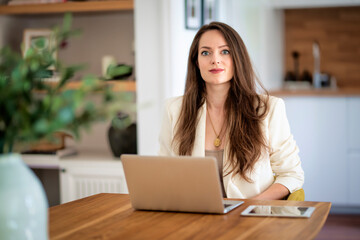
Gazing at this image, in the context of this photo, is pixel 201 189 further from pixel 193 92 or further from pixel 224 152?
pixel 193 92

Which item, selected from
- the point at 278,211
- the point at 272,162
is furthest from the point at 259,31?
the point at 278,211

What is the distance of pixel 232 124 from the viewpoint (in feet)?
8.19

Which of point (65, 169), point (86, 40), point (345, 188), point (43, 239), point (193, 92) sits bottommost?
point (345, 188)

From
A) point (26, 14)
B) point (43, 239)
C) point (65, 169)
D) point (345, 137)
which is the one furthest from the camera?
point (345, 137)

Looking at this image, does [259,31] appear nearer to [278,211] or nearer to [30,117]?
[278,211]

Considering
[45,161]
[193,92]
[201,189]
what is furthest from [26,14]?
[201,189]

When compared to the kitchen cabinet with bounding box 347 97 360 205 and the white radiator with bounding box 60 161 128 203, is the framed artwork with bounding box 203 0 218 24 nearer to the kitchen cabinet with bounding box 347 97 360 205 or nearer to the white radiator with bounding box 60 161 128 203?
the white radiator with bounding box 60 161 128 203

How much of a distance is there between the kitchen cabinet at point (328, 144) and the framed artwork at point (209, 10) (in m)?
1.20

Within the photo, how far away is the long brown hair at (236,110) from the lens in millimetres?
2410

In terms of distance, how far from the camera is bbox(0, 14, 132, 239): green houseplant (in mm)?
1123

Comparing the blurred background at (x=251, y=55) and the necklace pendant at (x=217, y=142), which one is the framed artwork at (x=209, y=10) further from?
the necklace pendant at (x=217, y=142)

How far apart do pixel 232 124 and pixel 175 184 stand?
829 millimetres

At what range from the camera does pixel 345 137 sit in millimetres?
4727

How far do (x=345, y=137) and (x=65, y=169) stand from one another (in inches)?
96.2
